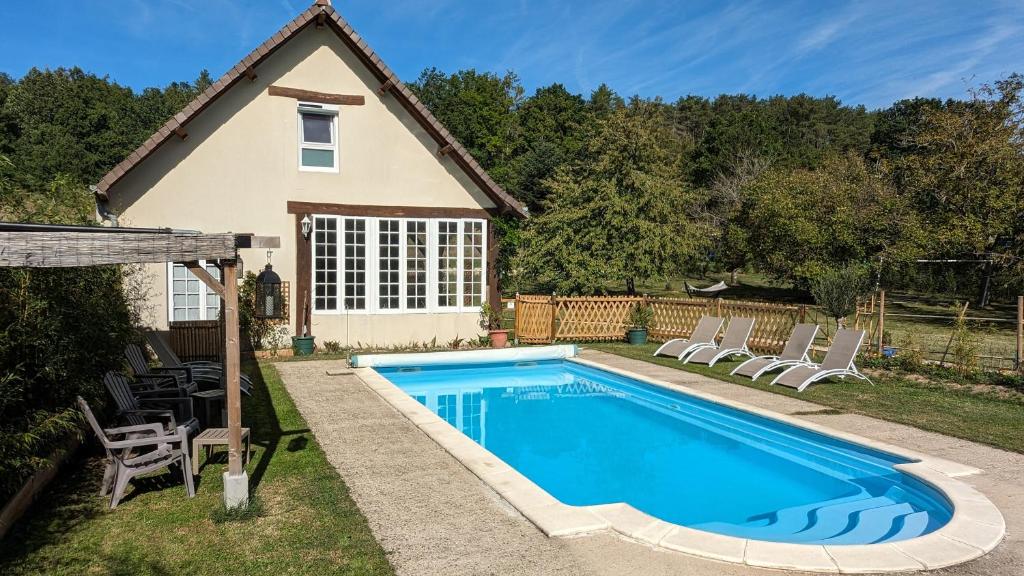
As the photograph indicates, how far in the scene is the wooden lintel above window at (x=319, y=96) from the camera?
15508 mm

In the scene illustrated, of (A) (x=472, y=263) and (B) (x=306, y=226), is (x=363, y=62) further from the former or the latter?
(A) (x=472, y=263)

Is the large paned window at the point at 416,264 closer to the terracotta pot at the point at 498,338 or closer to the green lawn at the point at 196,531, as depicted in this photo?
the terracotta pot at the point at 498,338

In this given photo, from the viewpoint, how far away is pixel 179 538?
5.34 meters

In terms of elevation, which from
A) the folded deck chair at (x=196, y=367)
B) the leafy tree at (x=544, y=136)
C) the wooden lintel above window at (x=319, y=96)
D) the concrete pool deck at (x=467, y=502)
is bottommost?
the concrete pool deck at (x=467, y=502)

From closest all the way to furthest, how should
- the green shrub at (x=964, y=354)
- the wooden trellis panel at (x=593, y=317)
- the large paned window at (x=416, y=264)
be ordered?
the green shrub at (x=964, y=354), the large paned window at (x=416, y=264), the wooden trellis panel at (x=593, y=317)

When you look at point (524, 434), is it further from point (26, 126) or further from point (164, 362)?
point (26, 126)

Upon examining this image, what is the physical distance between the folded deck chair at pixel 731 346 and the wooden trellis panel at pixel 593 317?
155 inches

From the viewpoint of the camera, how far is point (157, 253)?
5391 millimetres

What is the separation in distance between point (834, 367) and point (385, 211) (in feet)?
33.7

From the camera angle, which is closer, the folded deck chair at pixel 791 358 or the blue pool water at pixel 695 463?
the blue pool water at pixel 695 463

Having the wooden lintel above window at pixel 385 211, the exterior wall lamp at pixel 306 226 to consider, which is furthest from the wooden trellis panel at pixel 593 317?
the exterior wall lamp at pixel 306 226

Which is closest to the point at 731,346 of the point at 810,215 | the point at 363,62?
the point at 363,62

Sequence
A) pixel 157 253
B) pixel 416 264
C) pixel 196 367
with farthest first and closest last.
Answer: pixel 416 264 < pixel 196 367 < pixel 157 253

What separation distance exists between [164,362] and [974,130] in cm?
2963
